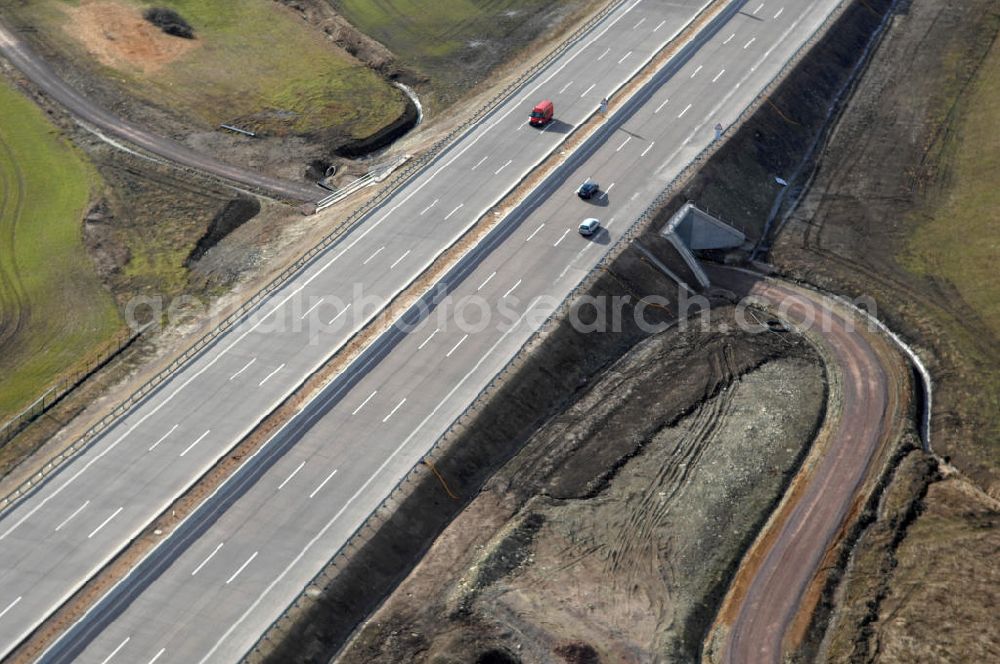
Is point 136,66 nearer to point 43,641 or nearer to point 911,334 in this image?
point 43,641

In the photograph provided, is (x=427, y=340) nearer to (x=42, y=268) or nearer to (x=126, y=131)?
(x=42, y=268)

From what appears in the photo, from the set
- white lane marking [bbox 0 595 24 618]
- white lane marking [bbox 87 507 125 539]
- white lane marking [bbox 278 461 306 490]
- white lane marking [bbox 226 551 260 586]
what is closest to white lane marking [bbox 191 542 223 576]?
white lane marking [bbox 226 551 260 586]

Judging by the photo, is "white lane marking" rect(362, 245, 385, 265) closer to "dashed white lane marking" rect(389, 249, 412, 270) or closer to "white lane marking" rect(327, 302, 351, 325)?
"dashed white lane marking" rect(389, 249, 412, 270)

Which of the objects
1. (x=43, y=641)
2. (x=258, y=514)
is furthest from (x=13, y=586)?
(x=258, y=514)

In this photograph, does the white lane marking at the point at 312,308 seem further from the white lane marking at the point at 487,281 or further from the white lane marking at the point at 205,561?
the white lane marking at the point at 205,561

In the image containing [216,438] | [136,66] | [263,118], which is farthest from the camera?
[136,66]

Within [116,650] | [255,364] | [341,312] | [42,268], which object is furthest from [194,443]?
[42,268]
